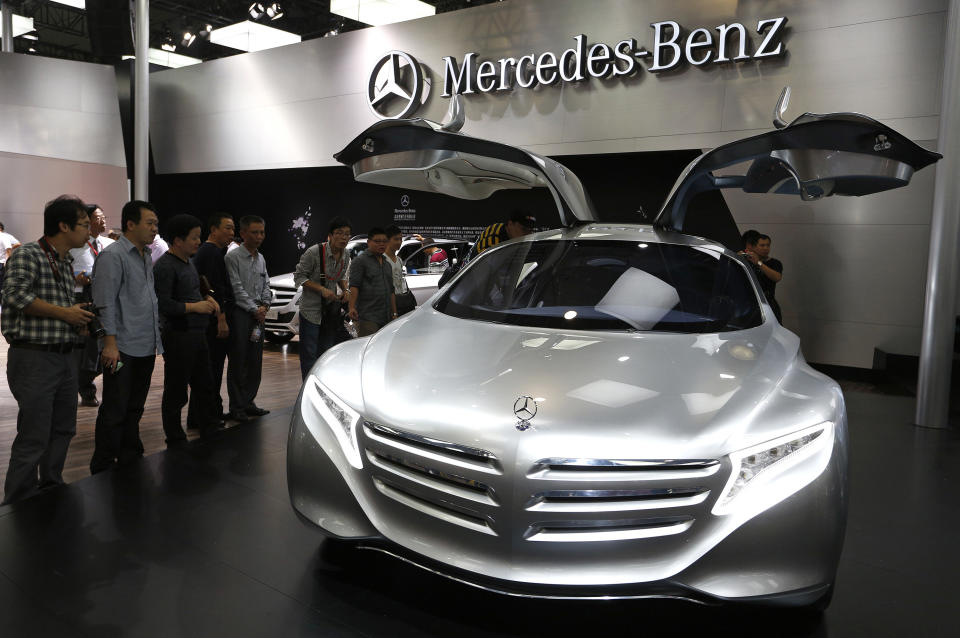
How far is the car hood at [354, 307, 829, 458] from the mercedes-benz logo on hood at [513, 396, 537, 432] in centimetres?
1

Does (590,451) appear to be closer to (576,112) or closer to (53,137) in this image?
(576,112)

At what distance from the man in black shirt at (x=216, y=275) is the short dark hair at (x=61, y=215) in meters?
1.47

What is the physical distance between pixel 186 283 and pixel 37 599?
7.38 feet

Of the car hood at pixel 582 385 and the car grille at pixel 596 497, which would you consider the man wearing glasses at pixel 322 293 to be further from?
the car grille at pixel 596 497

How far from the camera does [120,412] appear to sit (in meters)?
3.66

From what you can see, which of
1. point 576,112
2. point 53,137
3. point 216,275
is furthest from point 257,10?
point 216,275

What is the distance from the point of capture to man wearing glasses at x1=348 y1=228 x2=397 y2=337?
5457 millimetres

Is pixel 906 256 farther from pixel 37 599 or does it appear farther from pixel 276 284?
pixel 37 599

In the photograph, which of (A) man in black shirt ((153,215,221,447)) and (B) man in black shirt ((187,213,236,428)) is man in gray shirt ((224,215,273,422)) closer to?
(B) man in black shirt ((187,213,236,428))

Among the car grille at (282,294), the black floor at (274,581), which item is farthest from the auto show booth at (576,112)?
the black floor at (274,581)

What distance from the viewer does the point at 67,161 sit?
535 inches

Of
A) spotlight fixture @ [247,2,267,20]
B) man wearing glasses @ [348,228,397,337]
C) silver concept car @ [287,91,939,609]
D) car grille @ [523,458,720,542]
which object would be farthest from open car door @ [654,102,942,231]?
spotlight fixture @ [247,2,267,20]

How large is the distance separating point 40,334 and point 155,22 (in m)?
14.2

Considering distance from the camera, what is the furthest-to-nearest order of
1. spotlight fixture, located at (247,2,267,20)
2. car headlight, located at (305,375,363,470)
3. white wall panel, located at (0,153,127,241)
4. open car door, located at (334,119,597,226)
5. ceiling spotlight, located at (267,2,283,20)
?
white wall panel, located at (0,153,127,241) < spotlight fixture, located at (247,2,267,20) < ceiling spotlight, located at (267,2,283,20) < open car door, located at (334,119,597,226) < car headlight, located at (305,375,363,470)
